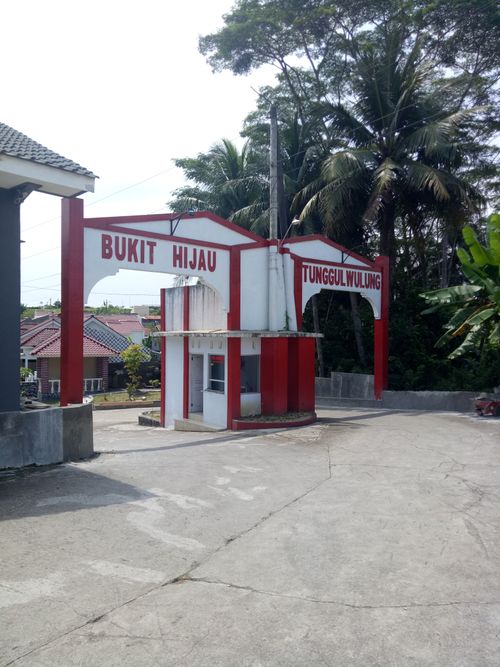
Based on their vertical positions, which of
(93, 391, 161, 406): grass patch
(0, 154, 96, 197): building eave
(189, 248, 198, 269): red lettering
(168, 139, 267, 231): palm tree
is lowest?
(93, 391, 161, 406): grass patch

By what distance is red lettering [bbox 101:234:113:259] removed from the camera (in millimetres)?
12295

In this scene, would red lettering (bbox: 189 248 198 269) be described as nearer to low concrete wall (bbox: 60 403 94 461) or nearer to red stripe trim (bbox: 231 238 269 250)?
red stripe trim (bbox: 231 238 269 250)

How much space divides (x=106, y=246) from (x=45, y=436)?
15.7ft

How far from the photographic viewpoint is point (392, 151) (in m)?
21.2

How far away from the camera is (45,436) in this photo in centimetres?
895

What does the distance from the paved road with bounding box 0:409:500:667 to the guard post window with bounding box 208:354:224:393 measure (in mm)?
6885

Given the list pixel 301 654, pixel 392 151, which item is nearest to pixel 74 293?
pixel 301 654

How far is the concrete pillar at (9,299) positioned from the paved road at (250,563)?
1.40 meters

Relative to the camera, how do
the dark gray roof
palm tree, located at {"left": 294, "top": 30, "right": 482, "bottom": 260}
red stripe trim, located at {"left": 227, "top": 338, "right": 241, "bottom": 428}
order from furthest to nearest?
palm tree, located at {"left": 294, "top": 30, "right": 482, "bottom": 260}
red stripe trim, located at {"left": 227, "top": 338, "right": 241, "bottom": 428}
the dark gray roof

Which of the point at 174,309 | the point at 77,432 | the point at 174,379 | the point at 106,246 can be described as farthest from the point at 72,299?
the point at 174,379

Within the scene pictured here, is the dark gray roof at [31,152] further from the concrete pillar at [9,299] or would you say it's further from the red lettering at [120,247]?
the red lettering at [120,247]

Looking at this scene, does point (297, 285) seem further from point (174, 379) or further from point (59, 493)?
point (59, 493)

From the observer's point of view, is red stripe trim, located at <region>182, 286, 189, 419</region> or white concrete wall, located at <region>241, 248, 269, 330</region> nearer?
white concrete wall, located at <region>241, 248, 269, 330</region>

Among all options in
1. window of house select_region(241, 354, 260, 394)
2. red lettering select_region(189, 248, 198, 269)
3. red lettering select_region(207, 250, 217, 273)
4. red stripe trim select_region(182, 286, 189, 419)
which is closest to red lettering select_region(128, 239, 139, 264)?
red lettering select_region(189, 248, 198, 269)
